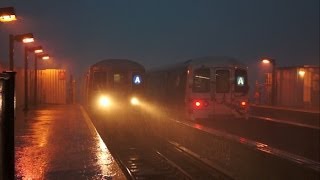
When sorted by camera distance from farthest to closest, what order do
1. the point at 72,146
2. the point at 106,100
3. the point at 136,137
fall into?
the point at 106,100
the point at 136,137
the point at 72,146

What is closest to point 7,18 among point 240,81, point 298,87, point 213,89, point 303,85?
point 213,89

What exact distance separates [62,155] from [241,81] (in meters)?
11.9

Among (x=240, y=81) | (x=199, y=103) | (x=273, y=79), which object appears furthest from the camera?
(x=273, y=79)

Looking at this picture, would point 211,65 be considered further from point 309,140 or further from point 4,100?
point 4,100

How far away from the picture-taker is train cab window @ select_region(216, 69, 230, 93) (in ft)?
76.2

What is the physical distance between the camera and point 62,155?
13.2 meters

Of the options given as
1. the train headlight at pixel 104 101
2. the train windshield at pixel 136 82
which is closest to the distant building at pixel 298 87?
the train windshield at pixel 136 82

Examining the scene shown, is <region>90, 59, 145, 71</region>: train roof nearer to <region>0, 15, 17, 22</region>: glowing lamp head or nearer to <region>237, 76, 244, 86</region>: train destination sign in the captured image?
<region>237, 76, 244, 86</region>: train destination sign

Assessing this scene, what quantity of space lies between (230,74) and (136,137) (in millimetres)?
4747

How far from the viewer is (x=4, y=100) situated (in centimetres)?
712

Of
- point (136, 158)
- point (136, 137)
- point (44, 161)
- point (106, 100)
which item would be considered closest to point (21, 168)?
point (44, 161)

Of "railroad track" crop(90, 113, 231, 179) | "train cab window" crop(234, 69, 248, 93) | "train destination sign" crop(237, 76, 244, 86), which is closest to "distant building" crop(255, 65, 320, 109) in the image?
"train cab window" crop(234, 69, 248, 93)

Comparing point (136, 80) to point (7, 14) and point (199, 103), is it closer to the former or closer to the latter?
point (199, 103)

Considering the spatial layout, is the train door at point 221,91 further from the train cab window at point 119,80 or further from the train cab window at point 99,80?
the train cab window at point 99,80
